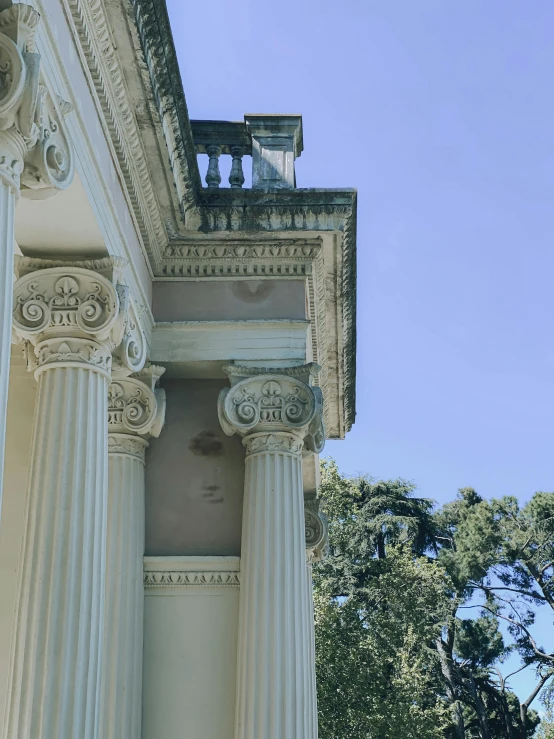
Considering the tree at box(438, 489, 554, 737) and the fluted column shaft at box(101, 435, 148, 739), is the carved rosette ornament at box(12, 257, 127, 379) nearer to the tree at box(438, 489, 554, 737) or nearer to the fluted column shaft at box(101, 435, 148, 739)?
the fluted column shaft at box(101, 435, 148, 739)

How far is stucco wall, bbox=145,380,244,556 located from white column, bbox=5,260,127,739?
3.32 m

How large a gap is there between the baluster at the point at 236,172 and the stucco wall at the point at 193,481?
327cm

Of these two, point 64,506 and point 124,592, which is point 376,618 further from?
point 64,506

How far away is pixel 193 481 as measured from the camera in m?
16.4

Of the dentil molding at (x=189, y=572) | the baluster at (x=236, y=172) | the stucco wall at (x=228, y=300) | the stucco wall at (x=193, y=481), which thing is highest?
the baluster at (x=236, y=172)

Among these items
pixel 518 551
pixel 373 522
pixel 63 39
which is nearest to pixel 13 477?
pixel 63 39

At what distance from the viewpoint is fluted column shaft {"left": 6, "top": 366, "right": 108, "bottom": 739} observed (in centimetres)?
1132

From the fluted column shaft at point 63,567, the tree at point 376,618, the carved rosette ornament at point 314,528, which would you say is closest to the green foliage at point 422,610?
the tree at point 376,618

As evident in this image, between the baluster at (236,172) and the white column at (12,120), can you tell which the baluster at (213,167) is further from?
the white column at (12,120)

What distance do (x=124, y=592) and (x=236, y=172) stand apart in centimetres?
687

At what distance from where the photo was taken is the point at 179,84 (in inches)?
578

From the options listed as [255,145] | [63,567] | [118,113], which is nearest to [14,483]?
[63,567]

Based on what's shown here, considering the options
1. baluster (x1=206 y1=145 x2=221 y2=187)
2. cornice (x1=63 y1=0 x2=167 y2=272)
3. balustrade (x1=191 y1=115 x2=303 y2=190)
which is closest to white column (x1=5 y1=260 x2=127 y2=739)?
cornice (x1=63 y1=0 x2=167 y2=272)

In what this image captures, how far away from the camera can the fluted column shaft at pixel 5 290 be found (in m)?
8.77
